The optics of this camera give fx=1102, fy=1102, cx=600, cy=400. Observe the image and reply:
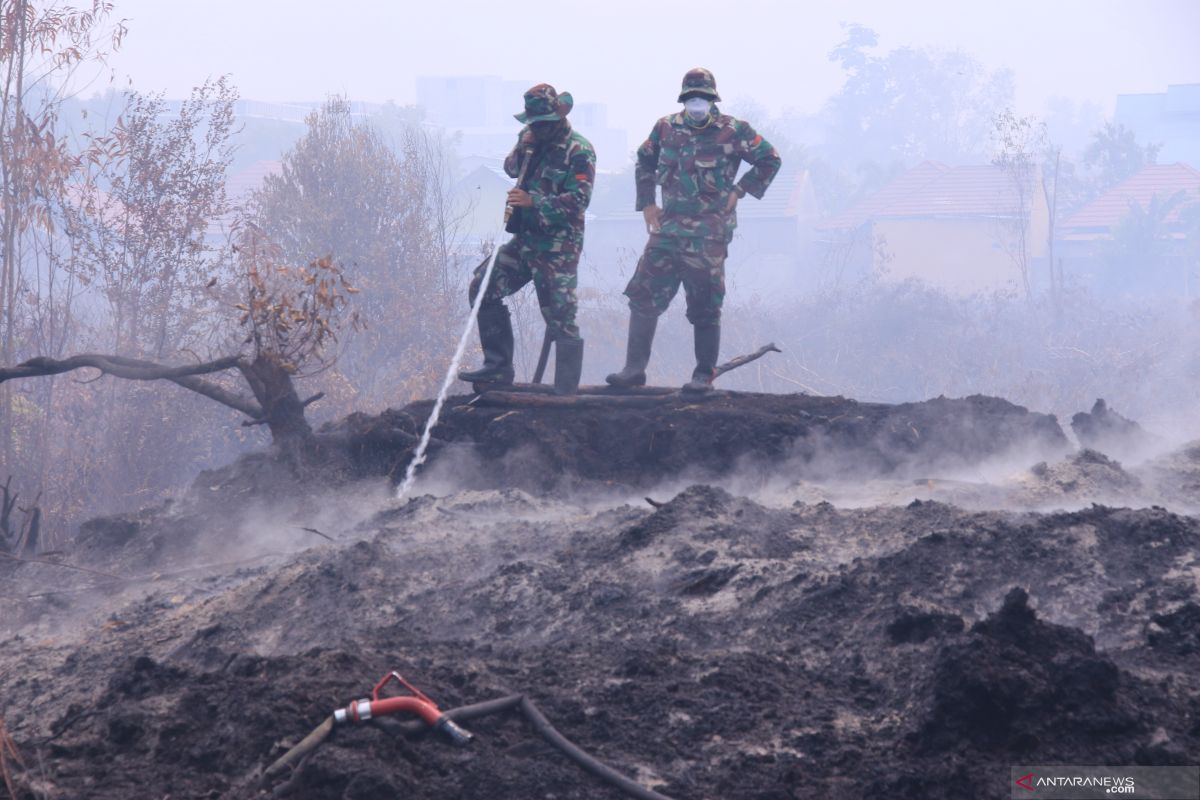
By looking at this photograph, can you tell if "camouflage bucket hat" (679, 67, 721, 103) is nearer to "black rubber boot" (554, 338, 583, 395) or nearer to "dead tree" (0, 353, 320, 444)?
"black rubber boot" (554, 338, 583, 395)

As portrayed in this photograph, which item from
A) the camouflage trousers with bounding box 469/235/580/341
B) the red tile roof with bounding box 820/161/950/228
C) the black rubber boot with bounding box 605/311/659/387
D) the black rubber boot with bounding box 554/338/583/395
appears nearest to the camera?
the camouflage trousers with bounding box 469/235/580/341

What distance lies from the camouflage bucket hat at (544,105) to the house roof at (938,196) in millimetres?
36128

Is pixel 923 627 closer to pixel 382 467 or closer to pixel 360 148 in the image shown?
pixel 382 467

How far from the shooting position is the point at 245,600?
17.1ft

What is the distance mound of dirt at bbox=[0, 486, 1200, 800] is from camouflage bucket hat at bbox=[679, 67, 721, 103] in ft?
11.0

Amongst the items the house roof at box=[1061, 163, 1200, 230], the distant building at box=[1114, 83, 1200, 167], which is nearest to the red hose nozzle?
the house roof at box=[1061, 163, 1200, 230]

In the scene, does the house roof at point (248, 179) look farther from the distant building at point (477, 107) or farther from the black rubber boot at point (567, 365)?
the distant building at point (477, 107)

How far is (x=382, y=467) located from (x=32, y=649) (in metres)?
2.59

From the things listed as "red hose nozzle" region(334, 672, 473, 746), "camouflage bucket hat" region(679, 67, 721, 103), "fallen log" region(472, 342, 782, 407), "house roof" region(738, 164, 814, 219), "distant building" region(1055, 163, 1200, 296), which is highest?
"house roof" region(738, 164, 814, 219)

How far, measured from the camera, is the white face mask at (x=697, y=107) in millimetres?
7855

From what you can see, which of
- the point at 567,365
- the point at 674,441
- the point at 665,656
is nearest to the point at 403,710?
the point at 665,656

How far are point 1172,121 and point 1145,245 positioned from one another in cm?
3195

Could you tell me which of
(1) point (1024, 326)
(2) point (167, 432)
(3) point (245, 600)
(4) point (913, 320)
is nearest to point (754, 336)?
(4) point (913, 320)

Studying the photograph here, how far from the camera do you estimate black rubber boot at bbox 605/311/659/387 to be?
8.24 metres
